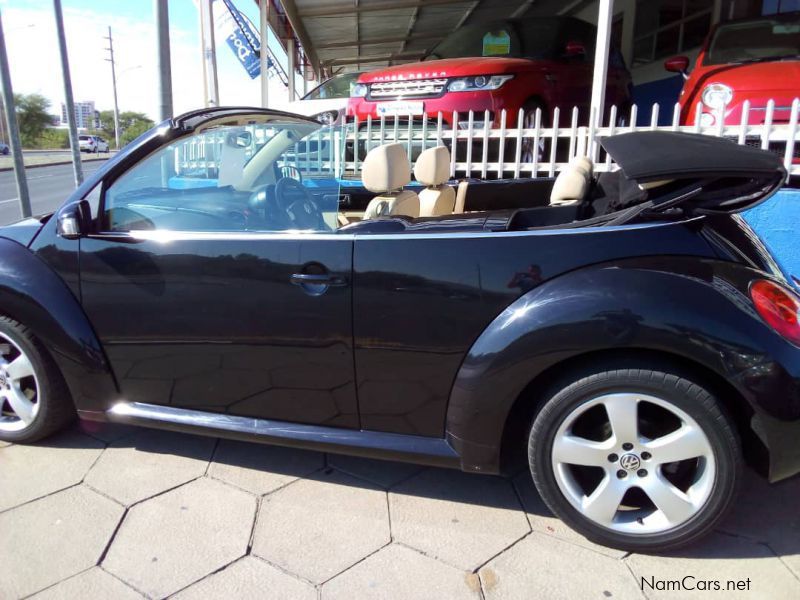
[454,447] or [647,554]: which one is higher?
[454,447]

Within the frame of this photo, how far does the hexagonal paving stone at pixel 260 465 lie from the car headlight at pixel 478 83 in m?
4.68

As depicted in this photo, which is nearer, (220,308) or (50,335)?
(220,308)

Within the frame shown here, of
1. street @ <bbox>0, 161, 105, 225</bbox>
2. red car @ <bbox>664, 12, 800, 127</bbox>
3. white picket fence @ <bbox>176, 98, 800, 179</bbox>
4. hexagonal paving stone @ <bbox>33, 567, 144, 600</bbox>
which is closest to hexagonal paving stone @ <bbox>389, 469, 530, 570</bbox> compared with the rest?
hexagonal paving stone @ <bbox>33, 567, 144, 600</bbox>

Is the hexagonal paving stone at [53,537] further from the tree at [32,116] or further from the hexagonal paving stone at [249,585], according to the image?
the tree at [32,116]

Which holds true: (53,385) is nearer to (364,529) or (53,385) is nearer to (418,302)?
(364,529)

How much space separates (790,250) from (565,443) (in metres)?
3.39

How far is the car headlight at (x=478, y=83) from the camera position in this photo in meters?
6.12

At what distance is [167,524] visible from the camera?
2227 mm

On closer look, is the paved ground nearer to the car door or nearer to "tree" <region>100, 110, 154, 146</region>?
the car door

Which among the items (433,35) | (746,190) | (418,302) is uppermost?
(433,35)

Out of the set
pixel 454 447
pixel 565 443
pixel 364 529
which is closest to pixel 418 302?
pixel 454 447

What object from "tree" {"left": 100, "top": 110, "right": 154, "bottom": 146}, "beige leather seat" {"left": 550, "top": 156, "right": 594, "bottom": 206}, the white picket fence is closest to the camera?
"beige leather seat" {"left": 550, "top": 156, "right": 594, "bottom": 206}

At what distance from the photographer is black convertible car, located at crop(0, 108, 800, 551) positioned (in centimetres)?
187

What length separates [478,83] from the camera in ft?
20.2
